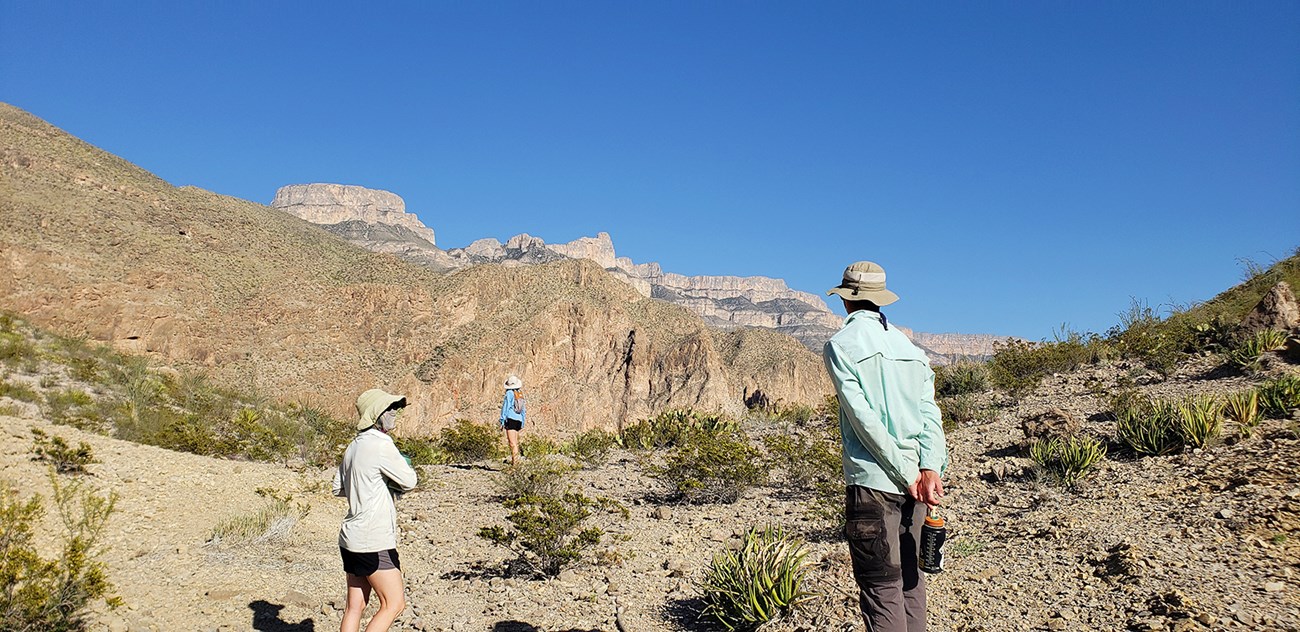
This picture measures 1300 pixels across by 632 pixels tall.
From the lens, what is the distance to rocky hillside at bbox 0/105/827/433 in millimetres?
34719

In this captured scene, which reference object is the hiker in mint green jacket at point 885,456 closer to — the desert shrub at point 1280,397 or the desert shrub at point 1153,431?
the desert shrub at point 1153,431

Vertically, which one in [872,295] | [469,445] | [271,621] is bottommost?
[271,621]

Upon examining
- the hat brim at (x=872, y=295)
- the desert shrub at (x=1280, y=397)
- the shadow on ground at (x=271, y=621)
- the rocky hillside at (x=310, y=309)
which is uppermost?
the rocky hillside at (x=310, y=309)

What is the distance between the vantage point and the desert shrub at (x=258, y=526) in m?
6.30

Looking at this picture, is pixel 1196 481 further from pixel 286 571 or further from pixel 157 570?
pixel 157 570

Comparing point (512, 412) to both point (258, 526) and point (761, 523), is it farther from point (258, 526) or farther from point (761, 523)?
point (761, 523)

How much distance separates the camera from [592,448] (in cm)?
1380

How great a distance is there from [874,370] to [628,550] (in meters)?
4.32

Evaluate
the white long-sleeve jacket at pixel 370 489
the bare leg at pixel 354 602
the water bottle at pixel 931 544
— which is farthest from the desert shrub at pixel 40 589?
the water bottle at pixel 931 544

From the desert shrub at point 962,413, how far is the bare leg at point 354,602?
8997 mm

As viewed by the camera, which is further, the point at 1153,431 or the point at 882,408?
the point at 1153,431

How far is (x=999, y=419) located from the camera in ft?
34.4

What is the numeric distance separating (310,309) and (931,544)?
165 feet

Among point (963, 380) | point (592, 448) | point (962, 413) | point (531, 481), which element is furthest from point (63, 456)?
point (963, 380)
